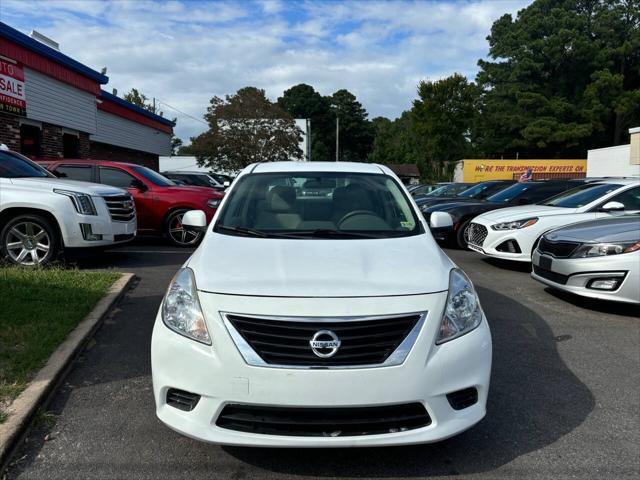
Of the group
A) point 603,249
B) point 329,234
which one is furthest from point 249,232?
point 603,249

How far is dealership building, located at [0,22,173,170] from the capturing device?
13.1m

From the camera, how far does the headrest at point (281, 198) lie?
4066 mm

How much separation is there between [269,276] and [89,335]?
99.3 inches

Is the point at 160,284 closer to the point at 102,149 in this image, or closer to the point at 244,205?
the point at 244,205

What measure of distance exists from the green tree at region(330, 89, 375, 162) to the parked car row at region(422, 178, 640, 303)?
86877 mm

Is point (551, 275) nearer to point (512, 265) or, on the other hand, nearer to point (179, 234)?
point (512, 265)

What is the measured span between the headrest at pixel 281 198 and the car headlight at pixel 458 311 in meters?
1.47

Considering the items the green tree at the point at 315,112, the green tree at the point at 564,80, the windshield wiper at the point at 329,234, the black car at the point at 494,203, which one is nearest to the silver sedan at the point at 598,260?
the windshield wiper at the point at 329,234

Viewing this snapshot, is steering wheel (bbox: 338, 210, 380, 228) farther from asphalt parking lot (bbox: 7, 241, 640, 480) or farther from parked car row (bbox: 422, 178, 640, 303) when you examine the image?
asphalt parking lot (bbox: 7, 241, 640, 480)

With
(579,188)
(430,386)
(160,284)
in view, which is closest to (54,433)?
(430,386)

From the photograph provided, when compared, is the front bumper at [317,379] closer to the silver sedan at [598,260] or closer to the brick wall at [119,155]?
the silver sedan at [598,260]

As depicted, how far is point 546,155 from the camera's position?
164 feet

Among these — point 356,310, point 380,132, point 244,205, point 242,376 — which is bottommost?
point 242,376

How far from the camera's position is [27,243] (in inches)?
286
